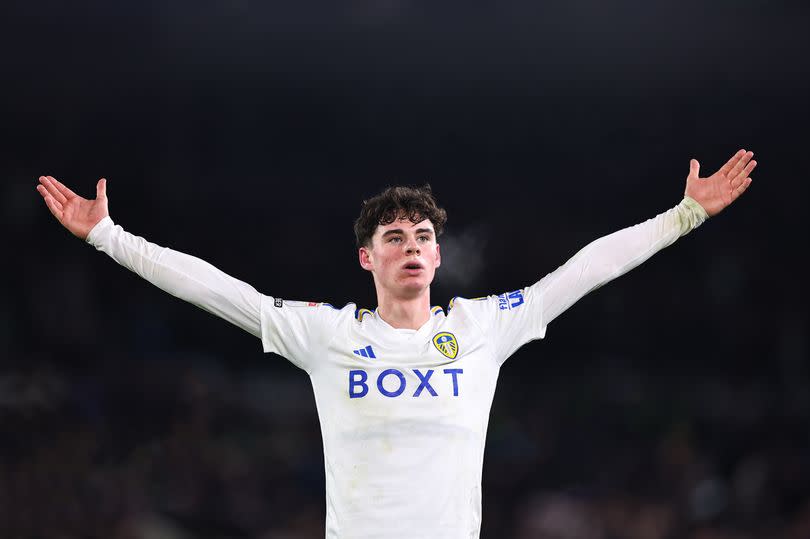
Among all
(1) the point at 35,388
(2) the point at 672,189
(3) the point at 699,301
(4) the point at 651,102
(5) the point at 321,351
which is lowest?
(5) the point at 321,351

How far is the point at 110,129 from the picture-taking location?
10664 millimetres

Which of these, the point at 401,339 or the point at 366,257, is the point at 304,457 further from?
the point at 401,339

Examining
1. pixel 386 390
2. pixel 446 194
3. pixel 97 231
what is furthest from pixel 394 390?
pixel 446 194

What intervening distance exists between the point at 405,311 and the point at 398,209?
49 centimetres

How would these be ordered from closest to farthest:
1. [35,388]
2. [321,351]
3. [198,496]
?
1. [321,351]
2. [198,496]
3. [35,388]

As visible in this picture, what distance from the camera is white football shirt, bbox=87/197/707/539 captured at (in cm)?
435

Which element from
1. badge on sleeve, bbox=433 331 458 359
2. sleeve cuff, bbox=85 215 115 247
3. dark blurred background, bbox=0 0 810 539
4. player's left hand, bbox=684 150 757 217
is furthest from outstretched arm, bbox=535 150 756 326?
dark blurred background, bbox=0 0 810 539

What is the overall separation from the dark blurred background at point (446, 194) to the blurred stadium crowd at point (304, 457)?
0.04 m

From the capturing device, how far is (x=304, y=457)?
9711mm

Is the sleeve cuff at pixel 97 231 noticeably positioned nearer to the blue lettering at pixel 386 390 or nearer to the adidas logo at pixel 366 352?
the adidas logo at pixel 366 352

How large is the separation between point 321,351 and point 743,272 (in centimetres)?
745

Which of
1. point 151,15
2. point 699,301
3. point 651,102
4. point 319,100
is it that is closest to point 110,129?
point 151,15

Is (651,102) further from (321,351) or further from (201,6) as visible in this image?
(321,351)

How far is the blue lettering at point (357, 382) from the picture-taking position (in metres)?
4.46
